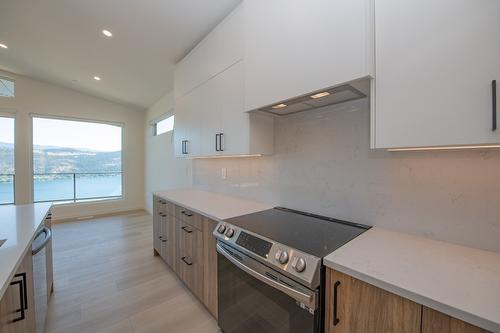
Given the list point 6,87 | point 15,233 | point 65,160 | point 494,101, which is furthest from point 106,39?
point 65,160

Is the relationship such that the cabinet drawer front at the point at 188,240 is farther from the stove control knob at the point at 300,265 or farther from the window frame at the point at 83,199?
the window frame at the point at 83,199

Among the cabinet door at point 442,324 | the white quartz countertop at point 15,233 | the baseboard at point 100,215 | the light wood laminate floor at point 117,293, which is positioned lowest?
the light wood laminate floor at point 117,293

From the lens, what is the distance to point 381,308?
2.63 ft

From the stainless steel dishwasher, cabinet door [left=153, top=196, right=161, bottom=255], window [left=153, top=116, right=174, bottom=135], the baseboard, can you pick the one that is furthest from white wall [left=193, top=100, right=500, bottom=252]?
the baseboard

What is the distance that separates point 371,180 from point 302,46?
928 mm

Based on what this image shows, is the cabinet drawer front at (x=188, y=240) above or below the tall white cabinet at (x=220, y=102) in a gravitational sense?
below

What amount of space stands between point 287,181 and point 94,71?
378 cm

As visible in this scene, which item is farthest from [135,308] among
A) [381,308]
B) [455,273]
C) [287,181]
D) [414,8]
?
[414,8]

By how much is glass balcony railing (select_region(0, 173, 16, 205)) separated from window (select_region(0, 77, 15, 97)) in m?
1.53

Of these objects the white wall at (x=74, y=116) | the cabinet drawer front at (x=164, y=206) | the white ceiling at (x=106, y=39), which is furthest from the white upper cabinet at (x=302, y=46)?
the white wall at (x=74, y=116)

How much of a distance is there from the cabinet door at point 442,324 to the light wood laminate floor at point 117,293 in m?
1.50

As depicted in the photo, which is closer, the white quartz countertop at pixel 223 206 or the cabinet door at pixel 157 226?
the white quartz countertop at pixel 223 206

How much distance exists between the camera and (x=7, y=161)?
4066 millimetres

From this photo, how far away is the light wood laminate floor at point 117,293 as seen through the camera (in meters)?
1.72
